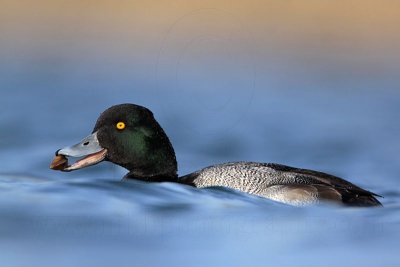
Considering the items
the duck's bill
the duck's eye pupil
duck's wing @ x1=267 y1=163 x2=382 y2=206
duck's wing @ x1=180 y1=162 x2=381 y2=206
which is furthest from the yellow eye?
duck's wing @ x1=267 y1=163 x2=382 y2=206

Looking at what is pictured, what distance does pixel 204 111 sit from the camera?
18.5m

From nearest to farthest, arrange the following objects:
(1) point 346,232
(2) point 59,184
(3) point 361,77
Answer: (1) point 346,232, (2) point 59,184, (3) point 361,77

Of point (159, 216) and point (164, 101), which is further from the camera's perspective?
point (164, 101)

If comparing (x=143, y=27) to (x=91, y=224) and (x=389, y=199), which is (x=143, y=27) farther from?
(x=91, y=224)

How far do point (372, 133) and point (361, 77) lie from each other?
2.88 meters

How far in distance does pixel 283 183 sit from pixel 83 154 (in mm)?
1763

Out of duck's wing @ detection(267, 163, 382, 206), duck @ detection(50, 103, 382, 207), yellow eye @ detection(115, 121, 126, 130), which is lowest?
duck's wing @ detection(267, 163, 382, 206)

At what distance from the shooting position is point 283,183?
10.8 meters

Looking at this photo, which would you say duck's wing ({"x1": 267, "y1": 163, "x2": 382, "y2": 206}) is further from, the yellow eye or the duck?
the yellow eye

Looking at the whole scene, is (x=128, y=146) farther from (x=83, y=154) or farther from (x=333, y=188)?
(x=333, y=188)

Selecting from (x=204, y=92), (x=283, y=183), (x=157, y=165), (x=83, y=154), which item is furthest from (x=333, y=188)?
(x=204, y=92)

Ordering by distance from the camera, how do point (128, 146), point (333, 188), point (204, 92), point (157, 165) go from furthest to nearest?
point (204, 92) → point (157, 165) → point (128, 146) → point (333, 188)

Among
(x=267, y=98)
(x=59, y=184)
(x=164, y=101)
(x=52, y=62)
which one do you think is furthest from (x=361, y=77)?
(x=59, y=184)

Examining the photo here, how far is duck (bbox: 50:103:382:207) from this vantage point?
35.3 feet
